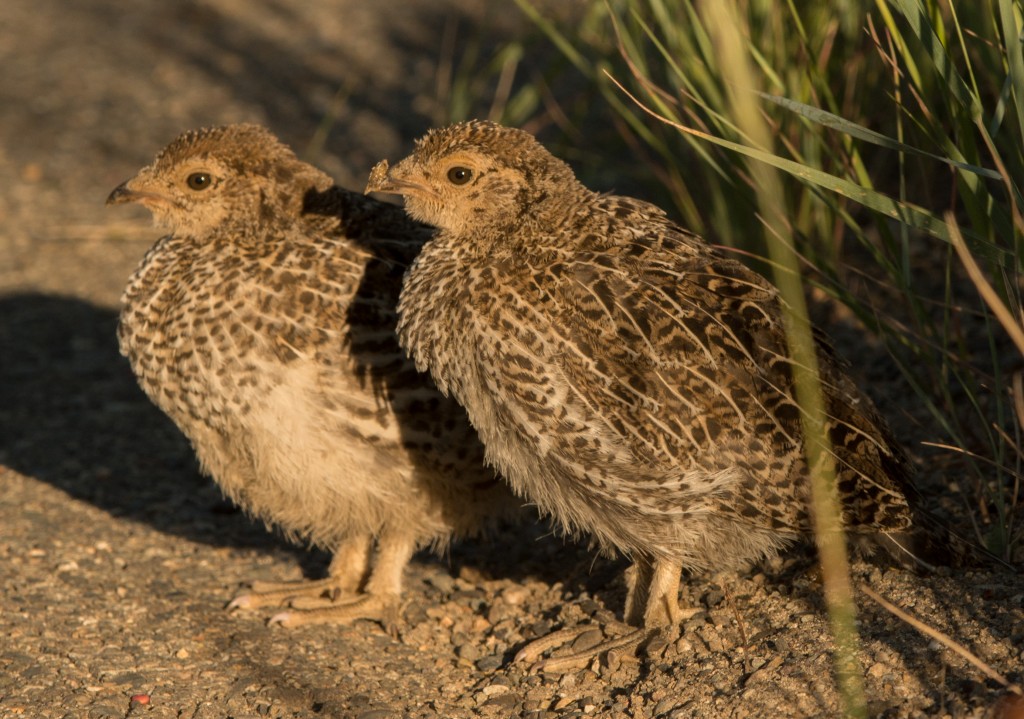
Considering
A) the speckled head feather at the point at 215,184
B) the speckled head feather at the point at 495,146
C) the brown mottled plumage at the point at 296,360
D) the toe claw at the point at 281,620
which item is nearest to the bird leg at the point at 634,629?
the brown mottled plumage at the point at 296,360

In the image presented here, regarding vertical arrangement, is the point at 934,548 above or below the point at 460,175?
below

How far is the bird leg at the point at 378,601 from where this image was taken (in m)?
4.42

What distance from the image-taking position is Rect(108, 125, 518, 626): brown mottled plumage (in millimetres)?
4051

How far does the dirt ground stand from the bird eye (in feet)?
4.57

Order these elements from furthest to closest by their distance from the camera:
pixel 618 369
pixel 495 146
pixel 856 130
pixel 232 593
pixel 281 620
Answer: pixel 232 593
pixel 281 620
pixel 495 146
pixel 618 369
pixel 856 130

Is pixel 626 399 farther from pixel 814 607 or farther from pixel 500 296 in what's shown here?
pixel 814 607

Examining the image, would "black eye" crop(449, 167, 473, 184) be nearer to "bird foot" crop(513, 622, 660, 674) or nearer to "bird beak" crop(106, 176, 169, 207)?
"bird beak" crop(106, 176, 169, 207)

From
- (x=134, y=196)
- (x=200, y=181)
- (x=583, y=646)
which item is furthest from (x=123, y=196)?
(x=583, y=646)

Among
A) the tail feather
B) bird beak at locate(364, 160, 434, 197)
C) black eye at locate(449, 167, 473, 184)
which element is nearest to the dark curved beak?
bird beak at locate(364, 160, 434, 197)

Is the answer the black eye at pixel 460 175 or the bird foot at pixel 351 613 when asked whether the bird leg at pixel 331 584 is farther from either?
the black eye at pixel 460 175

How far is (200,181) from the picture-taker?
176 inches

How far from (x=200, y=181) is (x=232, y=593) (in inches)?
57.3

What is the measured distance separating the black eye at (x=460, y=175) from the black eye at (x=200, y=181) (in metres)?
1.00

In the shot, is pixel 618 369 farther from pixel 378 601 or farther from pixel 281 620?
pixel 281 620
